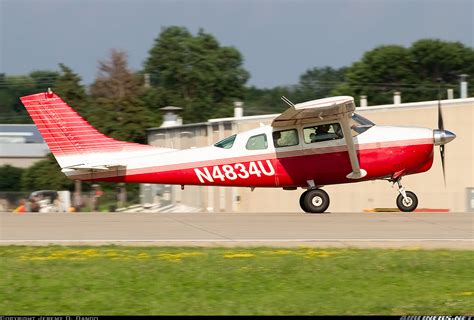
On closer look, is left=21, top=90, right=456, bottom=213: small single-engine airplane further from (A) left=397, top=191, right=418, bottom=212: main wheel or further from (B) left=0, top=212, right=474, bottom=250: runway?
(B) left=0, top=212, right=474, bottom=250: runway

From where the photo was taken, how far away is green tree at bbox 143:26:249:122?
113000 millimetres

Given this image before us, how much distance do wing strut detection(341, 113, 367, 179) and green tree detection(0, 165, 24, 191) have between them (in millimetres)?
64230

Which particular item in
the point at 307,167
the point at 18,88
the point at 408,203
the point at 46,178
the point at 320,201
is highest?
the point at 18,88

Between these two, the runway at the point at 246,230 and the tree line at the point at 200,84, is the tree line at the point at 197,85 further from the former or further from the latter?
the runway at the point at 246,230

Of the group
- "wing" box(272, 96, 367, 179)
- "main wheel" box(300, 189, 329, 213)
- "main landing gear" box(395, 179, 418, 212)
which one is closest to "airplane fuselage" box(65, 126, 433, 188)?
"wing" box(272, 96, 367, 179)

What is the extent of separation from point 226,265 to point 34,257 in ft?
9.56

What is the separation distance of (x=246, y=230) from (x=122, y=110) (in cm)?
6695

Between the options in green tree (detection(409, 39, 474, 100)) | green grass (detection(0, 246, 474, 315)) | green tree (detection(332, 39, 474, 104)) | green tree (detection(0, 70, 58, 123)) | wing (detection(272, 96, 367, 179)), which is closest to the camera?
green grass (detection(0, 246, 474, 315))

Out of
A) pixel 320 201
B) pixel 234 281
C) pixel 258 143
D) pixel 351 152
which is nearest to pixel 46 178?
pixel 258 143

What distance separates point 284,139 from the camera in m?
21.4

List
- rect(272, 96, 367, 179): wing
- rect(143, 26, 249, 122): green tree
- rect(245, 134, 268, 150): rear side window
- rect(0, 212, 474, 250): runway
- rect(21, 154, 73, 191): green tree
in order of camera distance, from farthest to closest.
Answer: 1. rect(143, 26, 249, 122): green tree
2. rect(21, 154, 73, 191): green tree
3. rect(245, 134, 268, 150): rear side window
4. rect(272, 96, 367, 179): wing
5. rect(0, 212, 474, 250): runway

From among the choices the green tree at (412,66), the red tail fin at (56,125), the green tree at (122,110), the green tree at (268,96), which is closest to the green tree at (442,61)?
the green tree at (412,66)

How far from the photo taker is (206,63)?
11744cm

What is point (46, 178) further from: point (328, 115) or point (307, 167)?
point (328, 115)
